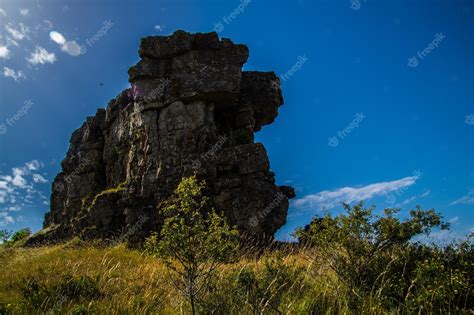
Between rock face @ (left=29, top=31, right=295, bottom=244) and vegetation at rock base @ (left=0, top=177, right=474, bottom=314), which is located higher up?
rock face @ (left=29, top=31, right=295, bottom=244)

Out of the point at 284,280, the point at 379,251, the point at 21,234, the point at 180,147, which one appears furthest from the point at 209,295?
the point at 21,234

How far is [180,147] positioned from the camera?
2497 cm

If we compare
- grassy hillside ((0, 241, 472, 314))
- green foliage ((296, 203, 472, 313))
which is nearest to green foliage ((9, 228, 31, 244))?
grassy hillside ((0, 241, 472, 314))

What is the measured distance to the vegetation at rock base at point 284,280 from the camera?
7.05 m

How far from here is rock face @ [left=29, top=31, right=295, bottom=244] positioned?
75.9 feet

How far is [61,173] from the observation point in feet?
128

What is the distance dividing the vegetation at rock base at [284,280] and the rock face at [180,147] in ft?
41.0

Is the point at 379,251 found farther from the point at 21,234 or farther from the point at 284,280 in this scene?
the point at 21,234

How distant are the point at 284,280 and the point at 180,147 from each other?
57.3ft

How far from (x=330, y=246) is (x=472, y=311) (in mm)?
3316

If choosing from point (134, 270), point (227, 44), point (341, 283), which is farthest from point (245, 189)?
point (341, 283)

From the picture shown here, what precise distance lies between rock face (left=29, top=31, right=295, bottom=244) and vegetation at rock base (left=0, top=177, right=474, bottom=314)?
41.0 feet

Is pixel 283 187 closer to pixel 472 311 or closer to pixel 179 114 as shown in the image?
pixel 179 114

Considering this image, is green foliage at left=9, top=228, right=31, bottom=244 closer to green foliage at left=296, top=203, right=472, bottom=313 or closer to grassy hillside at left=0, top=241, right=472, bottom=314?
grassy hillside at left=0, top=241, right=472, bottom=314
